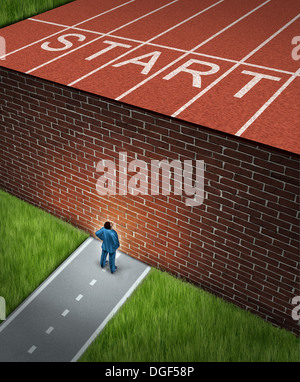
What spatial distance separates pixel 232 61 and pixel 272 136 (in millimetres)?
2613

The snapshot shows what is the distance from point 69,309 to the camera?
5828 mm

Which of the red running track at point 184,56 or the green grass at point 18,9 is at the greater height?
the green grass at point 18,9

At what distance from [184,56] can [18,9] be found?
422 cm

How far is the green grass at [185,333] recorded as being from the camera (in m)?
5.10

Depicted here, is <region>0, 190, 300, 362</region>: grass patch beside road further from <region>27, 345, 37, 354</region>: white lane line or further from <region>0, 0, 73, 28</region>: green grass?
<region>0, 0, 73, 28</region>: green grass

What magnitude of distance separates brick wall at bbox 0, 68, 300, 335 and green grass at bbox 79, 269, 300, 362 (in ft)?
1.12

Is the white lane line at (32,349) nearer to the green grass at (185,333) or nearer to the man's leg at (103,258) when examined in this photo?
the green grass at (185,333)

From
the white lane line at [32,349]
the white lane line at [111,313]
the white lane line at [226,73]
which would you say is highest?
the white lane line at [226,73]

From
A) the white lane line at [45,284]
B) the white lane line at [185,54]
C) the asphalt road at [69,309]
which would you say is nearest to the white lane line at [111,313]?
the asphalt road at [69,309]

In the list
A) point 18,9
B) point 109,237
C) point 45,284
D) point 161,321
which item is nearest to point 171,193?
point 109,237

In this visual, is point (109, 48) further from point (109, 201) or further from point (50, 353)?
point (50, 353)

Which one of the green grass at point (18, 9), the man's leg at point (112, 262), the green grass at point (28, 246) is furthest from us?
the green grass at point (18, 9)

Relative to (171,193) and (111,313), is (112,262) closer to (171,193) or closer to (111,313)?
(111,313)

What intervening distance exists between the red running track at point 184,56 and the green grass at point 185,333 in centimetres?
234
